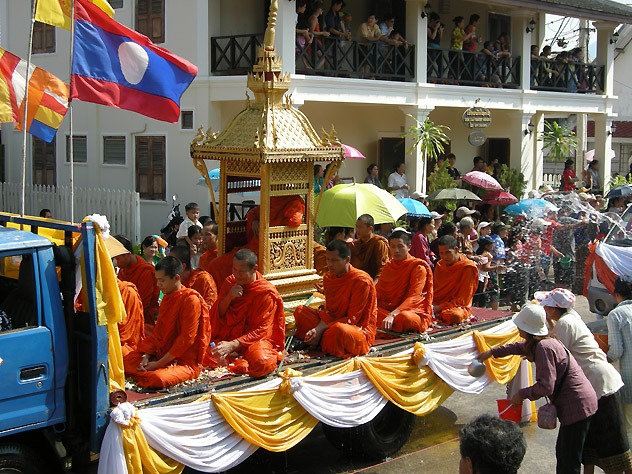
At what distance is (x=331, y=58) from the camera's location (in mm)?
16500

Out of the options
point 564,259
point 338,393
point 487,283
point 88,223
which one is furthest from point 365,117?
point 88,223

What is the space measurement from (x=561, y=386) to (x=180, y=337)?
2894mm

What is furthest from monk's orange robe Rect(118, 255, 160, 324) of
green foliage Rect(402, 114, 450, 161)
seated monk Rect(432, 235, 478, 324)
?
green foliage Rect(402, 114, 450, 161)

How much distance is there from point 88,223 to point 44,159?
14610 mm

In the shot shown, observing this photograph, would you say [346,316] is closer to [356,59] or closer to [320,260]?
[320,260]

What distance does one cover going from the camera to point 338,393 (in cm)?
652

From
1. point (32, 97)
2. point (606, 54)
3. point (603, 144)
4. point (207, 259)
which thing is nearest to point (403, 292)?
point (207, 259)

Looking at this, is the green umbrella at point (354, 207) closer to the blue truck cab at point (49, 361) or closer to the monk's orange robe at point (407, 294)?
the monk's orange robe at point (407, 294)

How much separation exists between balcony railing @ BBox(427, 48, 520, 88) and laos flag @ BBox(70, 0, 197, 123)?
12.3m

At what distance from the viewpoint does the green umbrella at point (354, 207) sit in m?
10.3

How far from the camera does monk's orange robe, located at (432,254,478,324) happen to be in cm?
823

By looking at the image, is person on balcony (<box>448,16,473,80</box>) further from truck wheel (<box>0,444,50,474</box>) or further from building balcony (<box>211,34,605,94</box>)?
truck wheel (<box>0,444,50,474</box>)

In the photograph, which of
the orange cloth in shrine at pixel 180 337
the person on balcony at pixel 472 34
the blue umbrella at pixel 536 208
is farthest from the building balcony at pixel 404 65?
the orange cloth in shrine at pixel 180 337

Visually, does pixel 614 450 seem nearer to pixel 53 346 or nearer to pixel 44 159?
pixel 53 346
